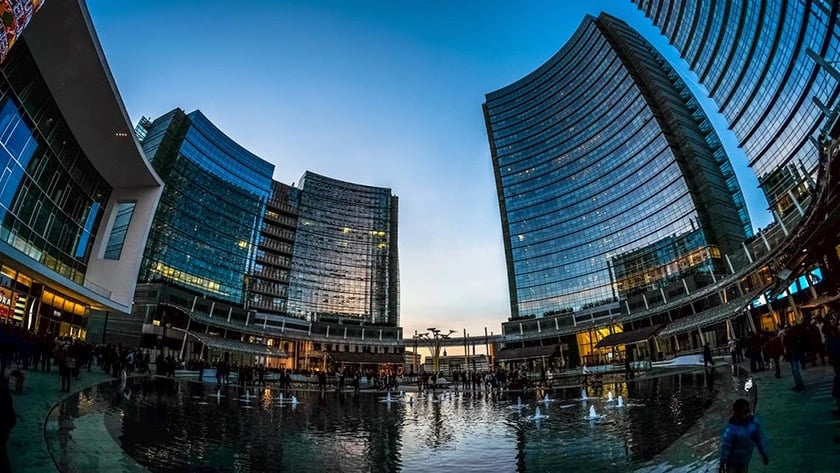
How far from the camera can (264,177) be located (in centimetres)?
10619

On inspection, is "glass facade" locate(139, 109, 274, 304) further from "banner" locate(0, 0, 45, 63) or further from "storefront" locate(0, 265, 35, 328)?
"banner" locate(0, 0, 45, 63)

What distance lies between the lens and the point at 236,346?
74.3 meters

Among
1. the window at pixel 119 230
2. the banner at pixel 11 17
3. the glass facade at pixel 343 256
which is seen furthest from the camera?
the glass facade at pixel 343 256

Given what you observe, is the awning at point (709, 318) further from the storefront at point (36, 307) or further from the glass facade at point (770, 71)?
the storefront at point (36, 307)

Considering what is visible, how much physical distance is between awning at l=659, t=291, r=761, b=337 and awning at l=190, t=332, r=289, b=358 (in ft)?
227

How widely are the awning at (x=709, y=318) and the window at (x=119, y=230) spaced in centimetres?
6093

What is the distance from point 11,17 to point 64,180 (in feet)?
73.4

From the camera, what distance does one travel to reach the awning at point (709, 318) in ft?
144

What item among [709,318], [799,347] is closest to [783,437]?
[799,347]

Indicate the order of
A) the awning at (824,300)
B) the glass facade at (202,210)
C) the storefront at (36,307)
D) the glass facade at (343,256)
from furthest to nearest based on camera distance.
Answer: the glass facade at (343,256) → the glass facade at (202,210) → the awning at (824,300) → the storefront at (36,307)

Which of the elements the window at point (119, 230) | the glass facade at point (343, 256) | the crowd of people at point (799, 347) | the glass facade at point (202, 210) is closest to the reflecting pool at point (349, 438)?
the crowd of people at point (799, 347)

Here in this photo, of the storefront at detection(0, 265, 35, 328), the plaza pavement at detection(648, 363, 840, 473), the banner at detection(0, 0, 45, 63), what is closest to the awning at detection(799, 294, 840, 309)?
the plaza pavement at detection(648, 363, 840, 473)

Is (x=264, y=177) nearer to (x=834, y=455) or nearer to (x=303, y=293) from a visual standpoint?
(x=303, y=293)

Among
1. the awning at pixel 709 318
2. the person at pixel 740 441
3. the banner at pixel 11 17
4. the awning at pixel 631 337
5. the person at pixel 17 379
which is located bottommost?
the person at pixel 740 441
